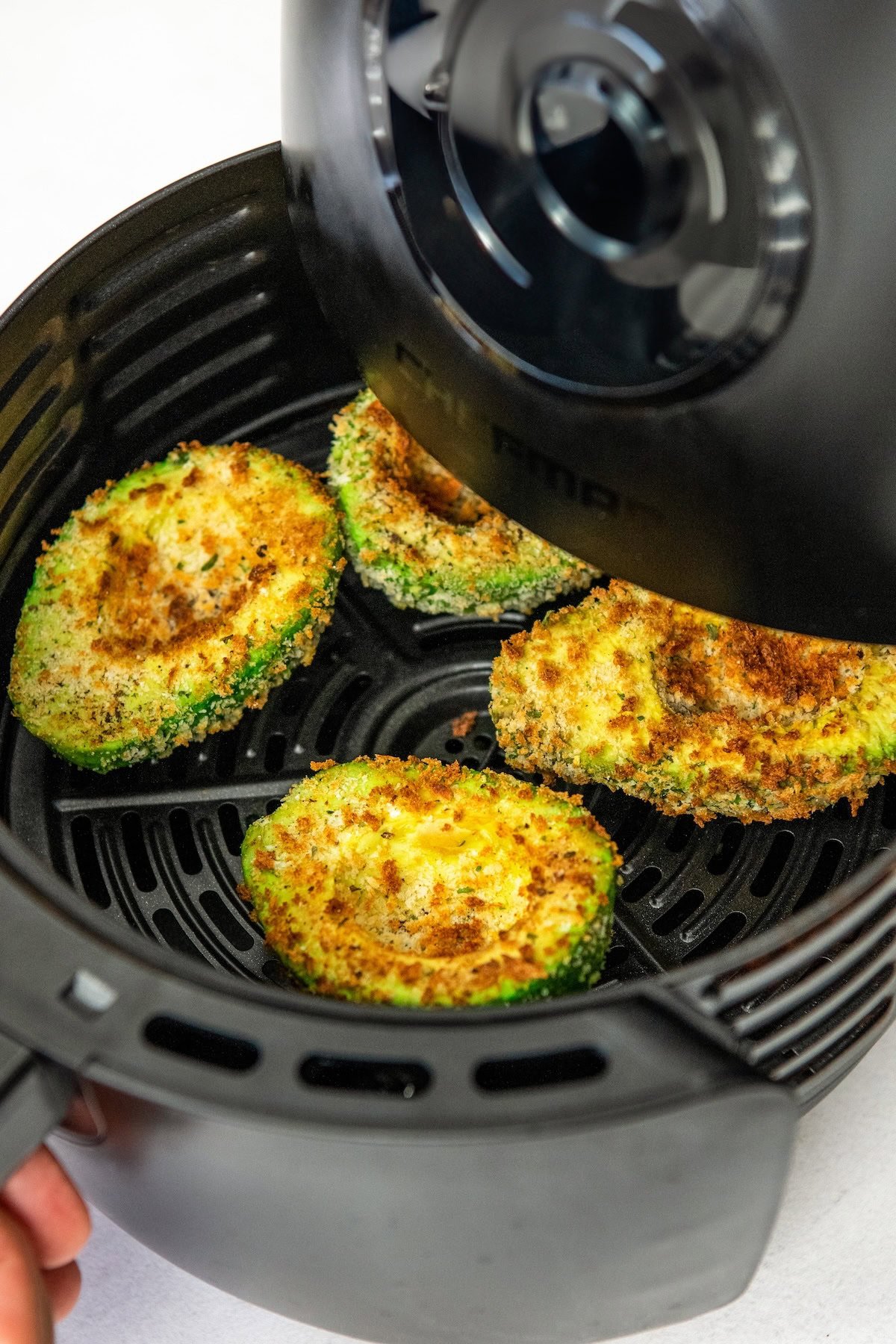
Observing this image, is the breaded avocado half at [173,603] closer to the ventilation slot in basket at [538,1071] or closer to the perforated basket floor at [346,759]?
the perforated basket floor at [346,759]

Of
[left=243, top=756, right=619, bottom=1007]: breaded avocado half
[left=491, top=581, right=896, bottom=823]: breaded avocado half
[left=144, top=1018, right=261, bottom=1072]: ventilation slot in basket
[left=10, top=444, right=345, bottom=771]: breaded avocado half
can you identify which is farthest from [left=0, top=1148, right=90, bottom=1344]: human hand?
[left=491, top=581, right=896, bottom=823]: breaded avocado half

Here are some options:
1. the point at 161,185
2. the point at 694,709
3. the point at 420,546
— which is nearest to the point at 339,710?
the point at 420,546

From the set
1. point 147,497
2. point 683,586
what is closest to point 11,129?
point 147,497

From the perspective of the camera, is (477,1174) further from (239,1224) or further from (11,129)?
(11,129)

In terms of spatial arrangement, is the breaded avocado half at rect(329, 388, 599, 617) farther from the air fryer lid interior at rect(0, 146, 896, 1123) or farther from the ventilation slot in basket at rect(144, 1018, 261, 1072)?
the ventilation slot in basket at rect(144, 1018, 261, 1072)

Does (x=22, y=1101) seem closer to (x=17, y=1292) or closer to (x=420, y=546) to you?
(x=17, y=1292)

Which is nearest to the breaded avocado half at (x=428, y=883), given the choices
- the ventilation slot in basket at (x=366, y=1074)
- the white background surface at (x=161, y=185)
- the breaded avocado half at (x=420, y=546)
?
the ventilation slot in basket at (x=366, y=1074)
